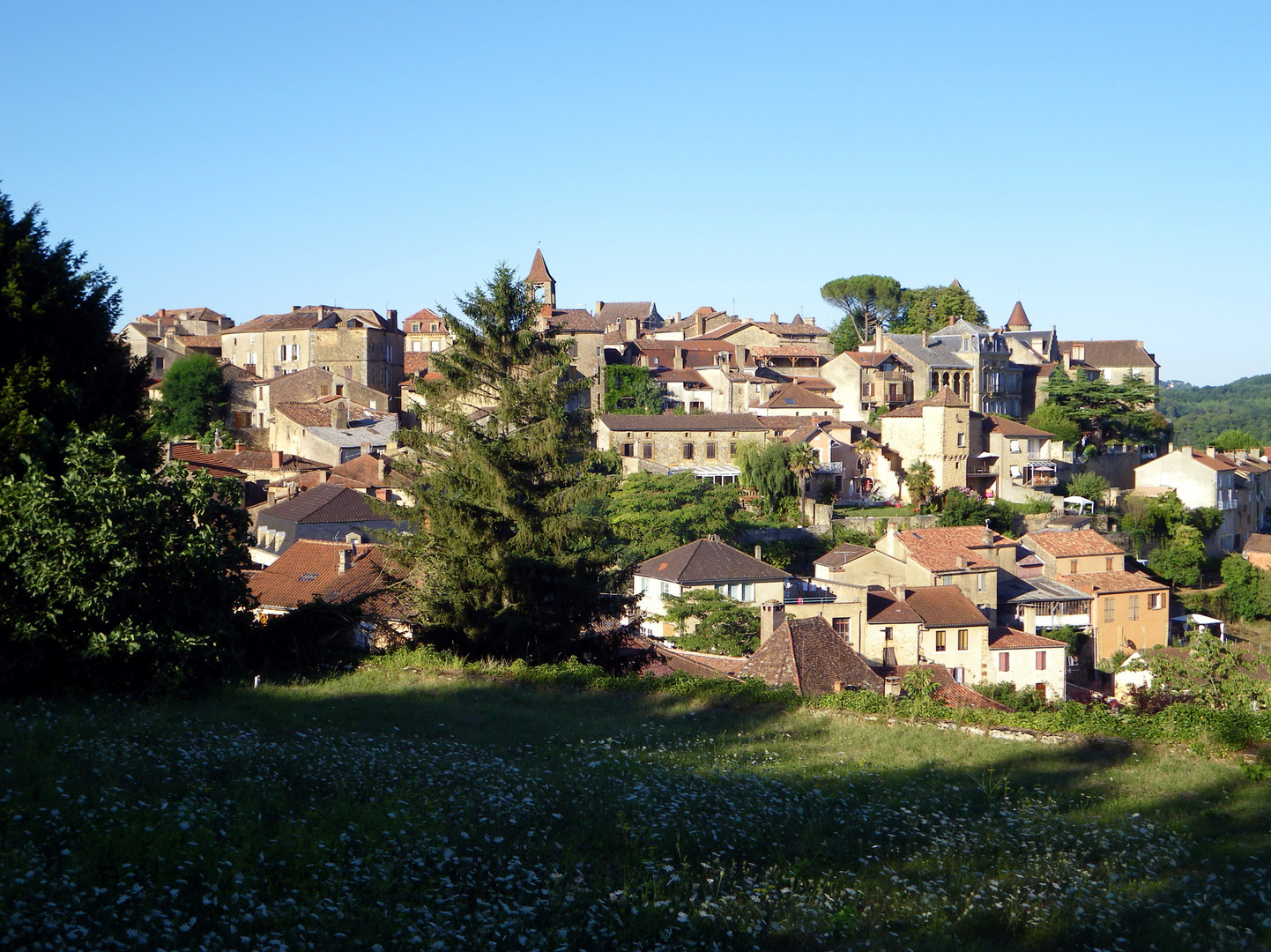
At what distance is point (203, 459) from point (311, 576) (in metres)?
21.5

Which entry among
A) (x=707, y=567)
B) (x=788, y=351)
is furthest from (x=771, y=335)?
(x=707, y=567)

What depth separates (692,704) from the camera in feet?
54.7

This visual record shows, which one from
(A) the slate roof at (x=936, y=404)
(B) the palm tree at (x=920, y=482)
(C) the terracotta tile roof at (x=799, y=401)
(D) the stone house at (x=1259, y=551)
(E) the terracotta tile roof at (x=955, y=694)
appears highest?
(C) the terracotta tile roof at (x=799, y=401)

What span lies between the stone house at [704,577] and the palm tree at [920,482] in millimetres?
17112

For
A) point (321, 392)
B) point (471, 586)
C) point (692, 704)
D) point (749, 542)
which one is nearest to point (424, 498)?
point (471, 586)

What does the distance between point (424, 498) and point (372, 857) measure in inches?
570

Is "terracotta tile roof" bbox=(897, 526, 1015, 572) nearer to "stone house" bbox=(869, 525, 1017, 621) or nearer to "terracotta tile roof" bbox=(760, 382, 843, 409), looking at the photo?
"stone house" bbox=(869, 525, 1017, 621)

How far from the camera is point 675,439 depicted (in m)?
63.8

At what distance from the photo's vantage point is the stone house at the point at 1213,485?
6406 centimetres

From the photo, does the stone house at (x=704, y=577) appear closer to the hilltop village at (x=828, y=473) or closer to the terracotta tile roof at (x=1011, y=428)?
the hilltop village at (x=828, y=473)

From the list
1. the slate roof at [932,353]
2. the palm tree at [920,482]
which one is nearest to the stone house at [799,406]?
the slate roof at [932,353]

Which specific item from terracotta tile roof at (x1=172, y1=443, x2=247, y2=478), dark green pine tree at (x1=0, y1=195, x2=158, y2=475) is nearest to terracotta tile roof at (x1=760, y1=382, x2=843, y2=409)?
terracotta tile roof at (x1=172, y1=443, x2=247, y2=478)

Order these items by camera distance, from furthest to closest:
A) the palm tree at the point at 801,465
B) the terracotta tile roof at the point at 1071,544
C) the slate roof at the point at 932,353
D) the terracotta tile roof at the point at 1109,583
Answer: the slate roof at the point at 932,353
the palm tree at the point at 801,465
the terracotta tile roof at the point at 1071,544
the terracotta tile roof at the point at 1109,583

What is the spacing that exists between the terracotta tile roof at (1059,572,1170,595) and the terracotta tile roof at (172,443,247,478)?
37.7m
